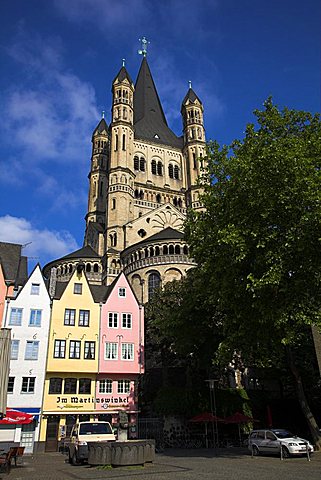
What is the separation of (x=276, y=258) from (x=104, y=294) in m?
19.9

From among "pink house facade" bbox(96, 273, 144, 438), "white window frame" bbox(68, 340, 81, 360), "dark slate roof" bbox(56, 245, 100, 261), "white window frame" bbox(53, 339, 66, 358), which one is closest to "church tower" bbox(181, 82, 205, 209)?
"dark slate roof" bbox(56, 245, 100, 261)

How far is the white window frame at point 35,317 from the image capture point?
28984 millimetres

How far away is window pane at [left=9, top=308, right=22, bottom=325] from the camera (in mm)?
28625

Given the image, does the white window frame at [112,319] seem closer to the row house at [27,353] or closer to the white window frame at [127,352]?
the white window frame at [127,352]

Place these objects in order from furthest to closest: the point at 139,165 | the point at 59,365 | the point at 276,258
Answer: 1. the point at 139,165
2. the point at 59,365
3. the point at 276,258

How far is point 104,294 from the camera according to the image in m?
34.3

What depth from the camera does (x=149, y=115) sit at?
88188mm

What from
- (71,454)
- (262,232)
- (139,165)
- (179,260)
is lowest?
(71,454)

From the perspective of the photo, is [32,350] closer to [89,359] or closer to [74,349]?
[74,349]

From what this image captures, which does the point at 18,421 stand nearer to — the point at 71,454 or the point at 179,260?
the point at 71,454

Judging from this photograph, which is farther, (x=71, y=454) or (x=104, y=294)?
(x=104, y=294)

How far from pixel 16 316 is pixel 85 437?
13.8 metres

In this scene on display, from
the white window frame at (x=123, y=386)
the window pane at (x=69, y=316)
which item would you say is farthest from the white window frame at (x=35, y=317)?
the white window frame at (x=123, y=386)

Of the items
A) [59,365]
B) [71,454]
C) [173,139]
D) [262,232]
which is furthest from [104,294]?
[173,139]
